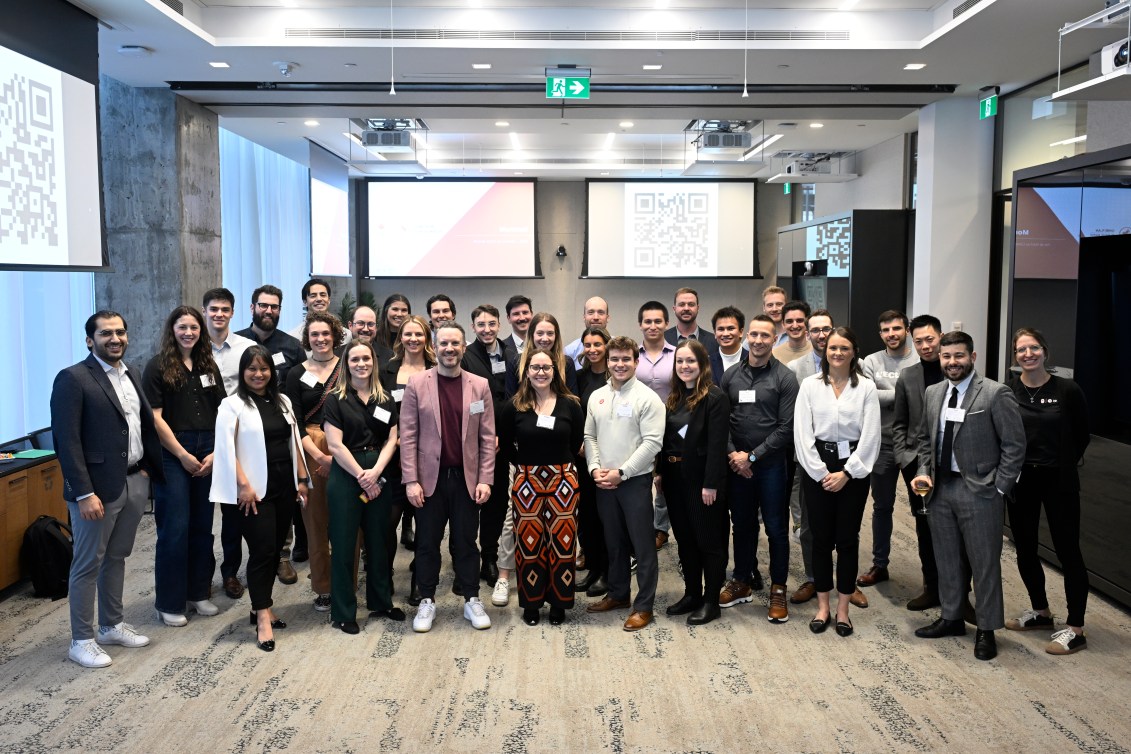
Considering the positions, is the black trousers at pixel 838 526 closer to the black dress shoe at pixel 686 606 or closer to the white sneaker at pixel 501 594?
the black dress shoe at pixel 686 606

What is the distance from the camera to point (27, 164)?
514 cm

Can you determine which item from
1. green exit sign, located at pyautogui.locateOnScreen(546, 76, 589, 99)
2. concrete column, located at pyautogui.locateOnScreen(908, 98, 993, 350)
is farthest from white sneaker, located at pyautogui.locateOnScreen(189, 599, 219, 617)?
concrete column, located at pyautogui.locateOnScreen(908, 98, 993, 350)

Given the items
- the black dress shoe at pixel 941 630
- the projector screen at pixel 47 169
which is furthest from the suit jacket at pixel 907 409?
the projector screen at pixel 47 169

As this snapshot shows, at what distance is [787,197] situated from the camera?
49.1ft

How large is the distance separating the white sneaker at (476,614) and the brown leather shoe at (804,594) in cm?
173

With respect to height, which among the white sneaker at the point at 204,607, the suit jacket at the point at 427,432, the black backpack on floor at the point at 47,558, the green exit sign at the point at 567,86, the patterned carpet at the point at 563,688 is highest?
the green exit sign at the point at 567,86

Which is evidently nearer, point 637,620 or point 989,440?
point 989,440

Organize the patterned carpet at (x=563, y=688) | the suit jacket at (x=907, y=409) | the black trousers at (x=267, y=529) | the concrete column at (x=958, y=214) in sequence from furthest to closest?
the concrete column at (x=958, y=214) → the suit jacket at (x=907, y=409) → the black trousers at (x=267, y=529) → the patterned carpet at (x=563, y=688)

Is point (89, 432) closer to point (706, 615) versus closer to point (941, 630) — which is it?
point (706, 615)

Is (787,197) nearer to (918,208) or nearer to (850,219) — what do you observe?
(850,219)

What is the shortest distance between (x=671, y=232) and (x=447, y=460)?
10.3 metres

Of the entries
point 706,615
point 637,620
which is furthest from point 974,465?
point 637,620

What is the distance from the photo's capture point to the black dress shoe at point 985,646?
13.4 ft

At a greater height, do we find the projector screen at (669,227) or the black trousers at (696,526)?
the projector screen at (669,227)
